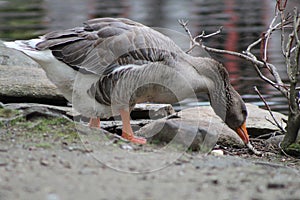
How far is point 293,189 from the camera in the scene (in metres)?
4.56

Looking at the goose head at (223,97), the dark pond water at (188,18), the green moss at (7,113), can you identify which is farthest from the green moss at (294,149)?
the dark pond water at (188,18)

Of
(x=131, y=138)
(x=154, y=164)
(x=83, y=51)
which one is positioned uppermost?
(x=83, y=51)

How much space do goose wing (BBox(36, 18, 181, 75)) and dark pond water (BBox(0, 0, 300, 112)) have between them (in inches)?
186

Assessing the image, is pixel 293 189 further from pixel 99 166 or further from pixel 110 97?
pixel 110 97

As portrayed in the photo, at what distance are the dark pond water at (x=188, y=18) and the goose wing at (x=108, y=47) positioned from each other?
186 inches

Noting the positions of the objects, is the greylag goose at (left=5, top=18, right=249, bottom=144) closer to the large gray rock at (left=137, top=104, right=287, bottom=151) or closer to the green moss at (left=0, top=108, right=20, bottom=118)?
the large gray rock at (left=137, top=104, right=287, bottom=151)

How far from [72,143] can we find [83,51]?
150 cm

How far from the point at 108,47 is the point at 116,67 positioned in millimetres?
254

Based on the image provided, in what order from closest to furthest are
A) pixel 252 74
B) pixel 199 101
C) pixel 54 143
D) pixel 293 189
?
pixel 293 189 < pixel 54 143 < pixel 199 101 < pixel 252 74

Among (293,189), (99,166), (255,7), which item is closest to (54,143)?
(99,166)

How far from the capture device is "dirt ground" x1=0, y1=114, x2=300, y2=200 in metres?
4.44

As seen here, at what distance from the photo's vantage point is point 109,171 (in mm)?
4988

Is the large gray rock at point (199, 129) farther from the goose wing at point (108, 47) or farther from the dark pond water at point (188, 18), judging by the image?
the dark pond water at point (188, 18)

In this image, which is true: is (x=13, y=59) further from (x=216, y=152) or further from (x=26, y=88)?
(x=216, y=152)
